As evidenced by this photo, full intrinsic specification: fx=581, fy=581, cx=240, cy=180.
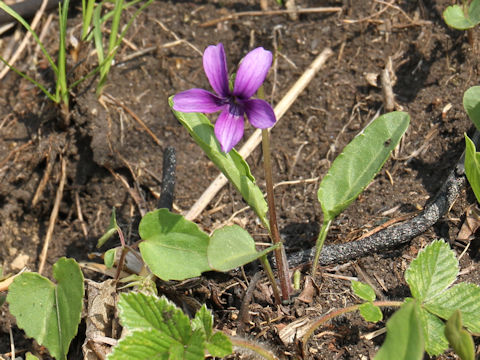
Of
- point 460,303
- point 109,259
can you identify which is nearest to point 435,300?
point 460,303

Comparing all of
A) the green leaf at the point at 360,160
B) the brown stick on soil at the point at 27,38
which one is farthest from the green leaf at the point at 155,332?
the brown stick on soil at the point at 27,38

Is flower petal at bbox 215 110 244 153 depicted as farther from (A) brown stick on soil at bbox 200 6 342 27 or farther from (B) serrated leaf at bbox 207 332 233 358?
(A) brown stick on soil at bbox 200 6 342 27

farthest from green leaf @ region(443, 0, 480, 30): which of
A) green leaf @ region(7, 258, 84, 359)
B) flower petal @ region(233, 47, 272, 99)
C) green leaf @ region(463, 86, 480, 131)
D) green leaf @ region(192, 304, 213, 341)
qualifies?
green leaf @ region(7, 258, 84, 359)

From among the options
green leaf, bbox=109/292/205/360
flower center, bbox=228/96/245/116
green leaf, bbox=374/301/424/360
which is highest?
flower center, bbox=228/96/245/116

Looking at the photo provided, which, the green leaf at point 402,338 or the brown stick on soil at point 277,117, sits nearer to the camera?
the green leaf at point 402,338

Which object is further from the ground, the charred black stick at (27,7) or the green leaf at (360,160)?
the charred black stick at (27,7)

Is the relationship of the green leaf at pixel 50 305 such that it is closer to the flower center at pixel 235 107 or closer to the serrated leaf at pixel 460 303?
the flower center at pixel 235 107
